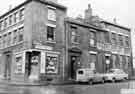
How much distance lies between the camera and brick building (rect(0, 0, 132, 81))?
Answer: 67.1 feet

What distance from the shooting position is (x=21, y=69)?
2091cm

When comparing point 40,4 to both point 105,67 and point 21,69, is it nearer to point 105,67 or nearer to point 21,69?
point 21,69

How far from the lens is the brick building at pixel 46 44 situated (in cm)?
2044

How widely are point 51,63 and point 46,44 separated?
245 centimetres

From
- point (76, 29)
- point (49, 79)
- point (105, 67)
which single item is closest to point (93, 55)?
point (105, 67)

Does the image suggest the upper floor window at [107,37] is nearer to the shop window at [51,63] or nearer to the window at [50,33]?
the window at [50,33]

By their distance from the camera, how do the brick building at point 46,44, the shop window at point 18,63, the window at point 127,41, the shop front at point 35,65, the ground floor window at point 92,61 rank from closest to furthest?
the shop front at point 35,65, the brick building at point 46,44, the shop window at point 18,63, the ground floor window at point 92,61, the window at point 127,41

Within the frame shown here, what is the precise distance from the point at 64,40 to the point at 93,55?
6486mm

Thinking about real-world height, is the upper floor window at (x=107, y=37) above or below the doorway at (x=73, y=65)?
above

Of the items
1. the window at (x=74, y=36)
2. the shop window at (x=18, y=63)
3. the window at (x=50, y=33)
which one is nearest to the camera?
the shop window at (x=18, y=63)

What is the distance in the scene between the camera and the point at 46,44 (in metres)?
21.2

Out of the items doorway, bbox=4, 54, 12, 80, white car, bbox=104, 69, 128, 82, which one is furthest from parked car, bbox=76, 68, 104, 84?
doorway, bbox=4, 54, 12, 80

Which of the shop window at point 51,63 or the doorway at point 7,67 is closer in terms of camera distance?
the shop window at point 51,63

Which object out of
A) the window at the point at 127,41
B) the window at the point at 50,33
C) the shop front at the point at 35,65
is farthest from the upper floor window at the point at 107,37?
the shop front at the point at 35,65
